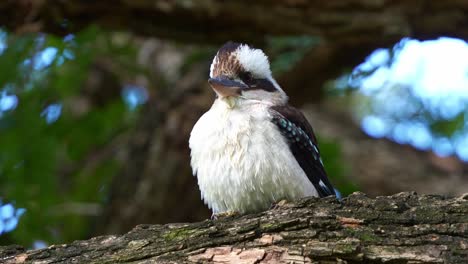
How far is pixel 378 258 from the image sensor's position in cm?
527

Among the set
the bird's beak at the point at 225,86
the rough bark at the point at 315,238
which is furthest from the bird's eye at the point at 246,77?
the rough bark at the point at 315,238

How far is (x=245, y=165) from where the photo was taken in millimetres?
6504

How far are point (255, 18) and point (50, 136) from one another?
9.73ft

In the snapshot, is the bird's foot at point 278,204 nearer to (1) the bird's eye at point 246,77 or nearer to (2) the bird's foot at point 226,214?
(2) the bird's foot at point 226,214

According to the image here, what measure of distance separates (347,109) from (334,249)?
30.8ft

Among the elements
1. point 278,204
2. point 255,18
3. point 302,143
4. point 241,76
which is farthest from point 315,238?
point 255,18

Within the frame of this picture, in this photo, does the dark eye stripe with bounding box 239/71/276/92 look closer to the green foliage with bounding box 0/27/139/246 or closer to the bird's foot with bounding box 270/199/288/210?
the bird's foot with bounding box 270/199/288/210

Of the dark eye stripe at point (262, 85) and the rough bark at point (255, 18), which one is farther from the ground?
the rough bark at point (255, 18)

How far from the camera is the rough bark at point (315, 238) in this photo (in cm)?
532

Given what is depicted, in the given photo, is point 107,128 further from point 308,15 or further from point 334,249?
Result: point 334,249

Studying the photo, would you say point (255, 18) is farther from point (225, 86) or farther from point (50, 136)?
point (50, 136)

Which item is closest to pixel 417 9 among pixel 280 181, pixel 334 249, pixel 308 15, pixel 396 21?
pixel 396 21

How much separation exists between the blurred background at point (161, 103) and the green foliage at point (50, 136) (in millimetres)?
17

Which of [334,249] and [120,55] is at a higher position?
[120,55]
